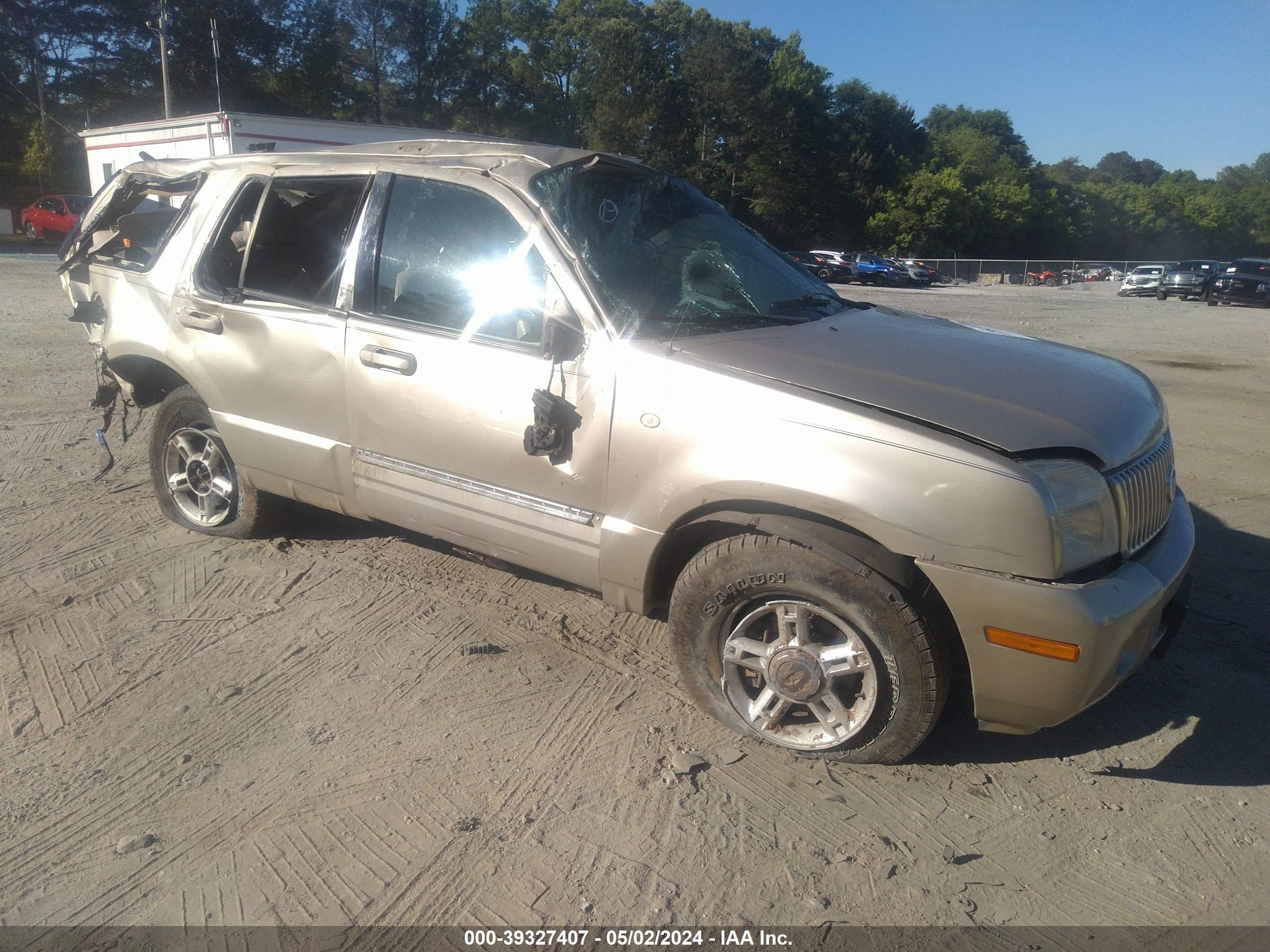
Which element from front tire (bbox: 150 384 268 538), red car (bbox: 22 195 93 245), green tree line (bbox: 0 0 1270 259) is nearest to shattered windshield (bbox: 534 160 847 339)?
front tire (bbox: 150 384 268 538)

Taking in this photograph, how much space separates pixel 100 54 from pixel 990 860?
55478 millimetres

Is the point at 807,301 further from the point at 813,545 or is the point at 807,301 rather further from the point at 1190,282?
the point at 1190,282

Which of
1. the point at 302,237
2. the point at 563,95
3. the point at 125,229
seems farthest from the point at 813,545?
the point at 563,95

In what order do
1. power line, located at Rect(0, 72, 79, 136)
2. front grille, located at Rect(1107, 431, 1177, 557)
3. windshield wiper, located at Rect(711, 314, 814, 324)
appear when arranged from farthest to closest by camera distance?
1. power line, located at Rect(0, 72, 79, 136)
2. windshield wiper, located at Rect(711, 314, 814, 324)
3. front grille, located at Rect(1107, 431, 1177, 557)

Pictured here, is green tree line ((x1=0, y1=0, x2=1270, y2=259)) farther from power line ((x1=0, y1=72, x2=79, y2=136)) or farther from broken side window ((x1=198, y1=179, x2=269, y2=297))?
broken side window ((x1=198, y1=179, x2=269, y2=297))

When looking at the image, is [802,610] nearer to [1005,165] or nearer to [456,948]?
[456,948]

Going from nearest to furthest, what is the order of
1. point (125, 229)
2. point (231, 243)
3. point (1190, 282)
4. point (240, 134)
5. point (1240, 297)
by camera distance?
point (231, 243) → point (125, 229) → point (240, 134) → point (1240, 297) → point (1190, 282)

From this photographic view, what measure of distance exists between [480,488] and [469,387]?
0.40 m

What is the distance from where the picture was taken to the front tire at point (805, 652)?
9.09 ft

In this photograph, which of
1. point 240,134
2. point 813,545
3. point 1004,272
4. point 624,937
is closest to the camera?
point 624,937

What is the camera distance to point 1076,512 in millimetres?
2602

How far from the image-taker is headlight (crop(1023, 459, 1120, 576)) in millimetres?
2543

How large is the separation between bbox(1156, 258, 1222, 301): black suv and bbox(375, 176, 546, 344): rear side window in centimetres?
3285

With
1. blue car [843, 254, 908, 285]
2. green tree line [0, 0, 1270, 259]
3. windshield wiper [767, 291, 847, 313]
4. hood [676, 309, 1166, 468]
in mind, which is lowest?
blue car [843, 254, 908, 285]
